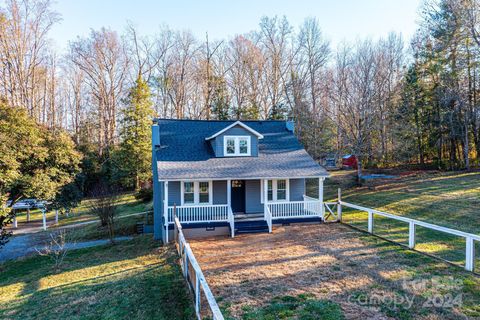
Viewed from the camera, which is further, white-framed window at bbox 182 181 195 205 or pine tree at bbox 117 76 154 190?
pine tree at bbox 117 76 154 190

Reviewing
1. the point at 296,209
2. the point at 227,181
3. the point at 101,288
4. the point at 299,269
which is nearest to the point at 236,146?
the point at 227,181

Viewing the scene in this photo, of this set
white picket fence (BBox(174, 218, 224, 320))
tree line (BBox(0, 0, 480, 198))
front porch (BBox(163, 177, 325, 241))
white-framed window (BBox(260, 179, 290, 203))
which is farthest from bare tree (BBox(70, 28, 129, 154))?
white picket fence (BBox(174, 218, 224, 320))

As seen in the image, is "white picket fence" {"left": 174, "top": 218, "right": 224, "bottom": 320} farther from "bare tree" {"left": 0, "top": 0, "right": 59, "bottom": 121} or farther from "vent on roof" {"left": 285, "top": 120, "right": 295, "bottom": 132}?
"bare tree" {"left": 0, "top": 0, "right": 59, "bottom": 121}

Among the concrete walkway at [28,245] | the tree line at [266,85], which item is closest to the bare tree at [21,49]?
the tree line at [266,85]

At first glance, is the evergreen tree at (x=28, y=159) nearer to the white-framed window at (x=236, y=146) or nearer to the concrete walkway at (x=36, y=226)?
the concrete walkway at (x=36, y=226)

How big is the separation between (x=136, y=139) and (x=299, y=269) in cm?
2459

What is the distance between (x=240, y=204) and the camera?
49.2 ft

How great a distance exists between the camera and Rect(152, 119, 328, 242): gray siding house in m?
13.1

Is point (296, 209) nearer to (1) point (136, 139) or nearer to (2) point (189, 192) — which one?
(2) point (189, 192)

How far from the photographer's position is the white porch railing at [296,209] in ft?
45.7

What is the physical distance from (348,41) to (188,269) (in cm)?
2257

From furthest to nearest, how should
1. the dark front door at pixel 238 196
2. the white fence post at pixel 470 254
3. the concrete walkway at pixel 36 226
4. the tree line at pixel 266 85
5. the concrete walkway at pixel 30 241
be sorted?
the tree line at pixel 266 85
the concrete walkway at pixel 36 226
the dark front door at pixel 238 196
the concrete walkway at pixel 30 241
the white fence post at pixel 470 254

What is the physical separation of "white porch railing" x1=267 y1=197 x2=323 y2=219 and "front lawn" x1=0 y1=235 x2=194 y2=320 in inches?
207

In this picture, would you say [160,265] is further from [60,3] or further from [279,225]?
[60,3]
